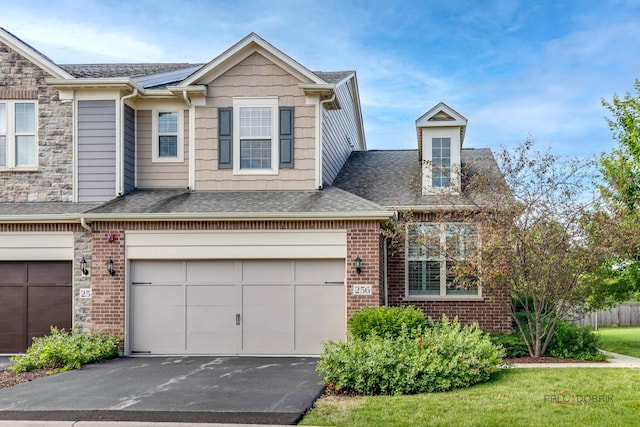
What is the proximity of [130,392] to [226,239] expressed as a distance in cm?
509

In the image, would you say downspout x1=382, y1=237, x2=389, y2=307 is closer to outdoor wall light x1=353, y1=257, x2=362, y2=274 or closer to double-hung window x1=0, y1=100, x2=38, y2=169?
outdoor wall light x1=353, y1=257, x2=362, y2=274

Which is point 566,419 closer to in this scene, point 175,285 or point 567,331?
point 567,331

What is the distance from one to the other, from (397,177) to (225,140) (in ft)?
16.4

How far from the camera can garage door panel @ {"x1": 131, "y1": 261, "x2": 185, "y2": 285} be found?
15148mm

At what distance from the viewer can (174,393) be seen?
33.6 ft

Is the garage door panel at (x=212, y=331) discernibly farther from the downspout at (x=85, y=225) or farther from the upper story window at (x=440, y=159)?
the upper story window at (x=440, y=159)

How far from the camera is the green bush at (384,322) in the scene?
13.1 meters

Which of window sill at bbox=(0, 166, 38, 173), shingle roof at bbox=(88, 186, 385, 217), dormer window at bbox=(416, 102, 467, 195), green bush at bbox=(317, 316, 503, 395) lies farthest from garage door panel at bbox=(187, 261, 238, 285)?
dormer window at bbox=(416, 102, 467, 195)

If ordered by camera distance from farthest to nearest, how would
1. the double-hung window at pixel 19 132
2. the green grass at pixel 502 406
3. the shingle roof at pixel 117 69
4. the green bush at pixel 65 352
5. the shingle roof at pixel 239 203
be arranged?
the shingle roof at pixel 117 69 → the double-hung window at pixel 19 132 → the shingle roof at pixel 239 203 → the green bush at pixel 65 352 → the green grass at pixel 502 406

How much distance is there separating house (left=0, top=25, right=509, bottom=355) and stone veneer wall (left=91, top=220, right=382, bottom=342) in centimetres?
3

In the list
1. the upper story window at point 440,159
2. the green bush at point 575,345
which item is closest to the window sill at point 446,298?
the green bush at point 575,345

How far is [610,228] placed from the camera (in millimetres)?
13438

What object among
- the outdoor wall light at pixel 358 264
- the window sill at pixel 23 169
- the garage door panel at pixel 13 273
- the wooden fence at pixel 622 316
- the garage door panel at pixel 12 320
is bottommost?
the wooden fence at pixel 622 316

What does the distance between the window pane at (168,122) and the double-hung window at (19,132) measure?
117 inches
